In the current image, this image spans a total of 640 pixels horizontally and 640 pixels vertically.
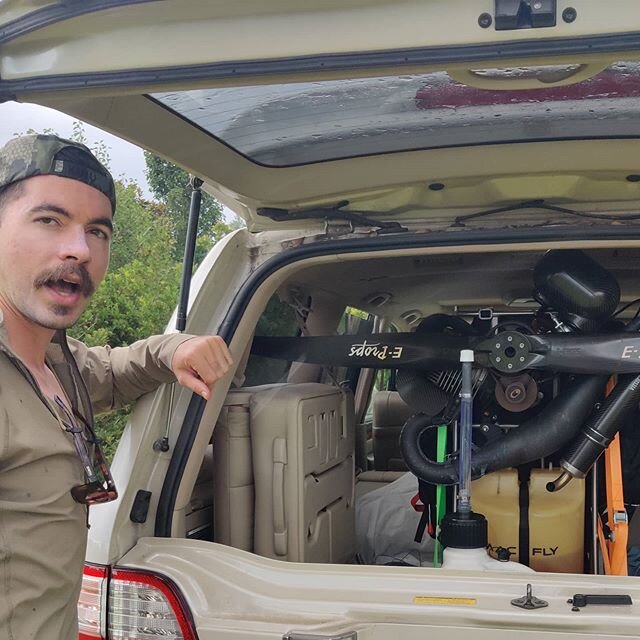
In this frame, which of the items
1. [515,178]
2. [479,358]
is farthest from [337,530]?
[515,178]

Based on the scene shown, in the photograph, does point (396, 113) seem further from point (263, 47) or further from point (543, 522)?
point (543, 522)

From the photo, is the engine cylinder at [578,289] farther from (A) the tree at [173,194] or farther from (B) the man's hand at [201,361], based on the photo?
(A) the tree at [173,194]

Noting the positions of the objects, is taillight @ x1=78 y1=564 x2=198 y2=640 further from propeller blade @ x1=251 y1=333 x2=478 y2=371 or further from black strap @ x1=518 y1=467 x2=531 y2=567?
black strap @ x1=518 y1=467 x2=531 y2=567

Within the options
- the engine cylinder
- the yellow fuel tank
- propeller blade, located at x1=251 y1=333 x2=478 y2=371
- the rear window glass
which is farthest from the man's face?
the yellow fuel tank

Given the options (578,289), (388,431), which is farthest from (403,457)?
(388,431)

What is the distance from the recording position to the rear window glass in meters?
1.86

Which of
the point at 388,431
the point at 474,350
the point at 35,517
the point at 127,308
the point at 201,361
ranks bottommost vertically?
the point at 35,517

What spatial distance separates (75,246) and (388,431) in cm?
327

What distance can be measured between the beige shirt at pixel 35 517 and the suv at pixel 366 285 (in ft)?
1.60

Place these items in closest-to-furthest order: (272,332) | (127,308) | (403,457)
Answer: (403,457) < (272,332) < (127,308)

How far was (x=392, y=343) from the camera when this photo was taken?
267 cm

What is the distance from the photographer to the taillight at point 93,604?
199cm

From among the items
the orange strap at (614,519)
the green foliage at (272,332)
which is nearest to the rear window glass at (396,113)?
the green foliage at (272,332)

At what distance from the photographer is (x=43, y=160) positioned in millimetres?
1574
